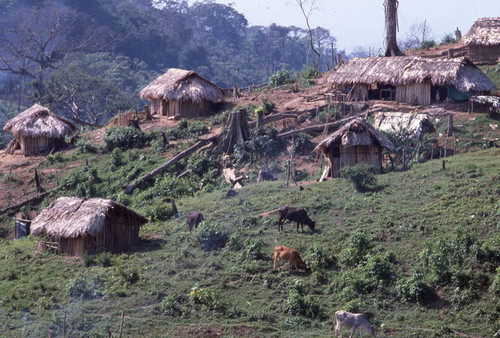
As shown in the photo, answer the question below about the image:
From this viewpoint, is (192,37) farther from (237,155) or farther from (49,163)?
(237,155)

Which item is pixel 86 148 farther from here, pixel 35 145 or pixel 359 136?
pixel 359 136

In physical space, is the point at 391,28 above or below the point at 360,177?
above

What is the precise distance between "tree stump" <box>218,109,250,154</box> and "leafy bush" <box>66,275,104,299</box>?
42.0 feet

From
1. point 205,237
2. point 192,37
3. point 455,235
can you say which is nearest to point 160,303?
point 205,237

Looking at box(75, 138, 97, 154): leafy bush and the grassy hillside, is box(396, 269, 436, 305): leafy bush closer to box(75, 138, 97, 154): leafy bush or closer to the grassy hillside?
the grassy hillside

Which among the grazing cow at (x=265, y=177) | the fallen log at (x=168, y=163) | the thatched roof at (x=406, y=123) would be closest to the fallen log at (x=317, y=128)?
the thatched roof at (x=406, y=123)

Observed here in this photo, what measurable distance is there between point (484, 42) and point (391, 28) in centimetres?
451

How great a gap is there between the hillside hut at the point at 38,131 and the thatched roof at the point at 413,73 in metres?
13.2

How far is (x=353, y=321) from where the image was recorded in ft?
48.7

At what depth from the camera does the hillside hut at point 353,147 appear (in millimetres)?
25828

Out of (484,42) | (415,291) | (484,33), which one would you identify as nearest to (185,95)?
(484,42)

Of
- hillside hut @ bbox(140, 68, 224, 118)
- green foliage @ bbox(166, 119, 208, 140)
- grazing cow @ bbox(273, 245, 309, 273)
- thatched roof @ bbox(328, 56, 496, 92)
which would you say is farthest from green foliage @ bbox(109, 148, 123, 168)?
grazing cow @ bbox(273, 245, 309, 273)

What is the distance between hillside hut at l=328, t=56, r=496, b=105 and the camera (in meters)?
31.4

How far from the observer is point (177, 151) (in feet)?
106
